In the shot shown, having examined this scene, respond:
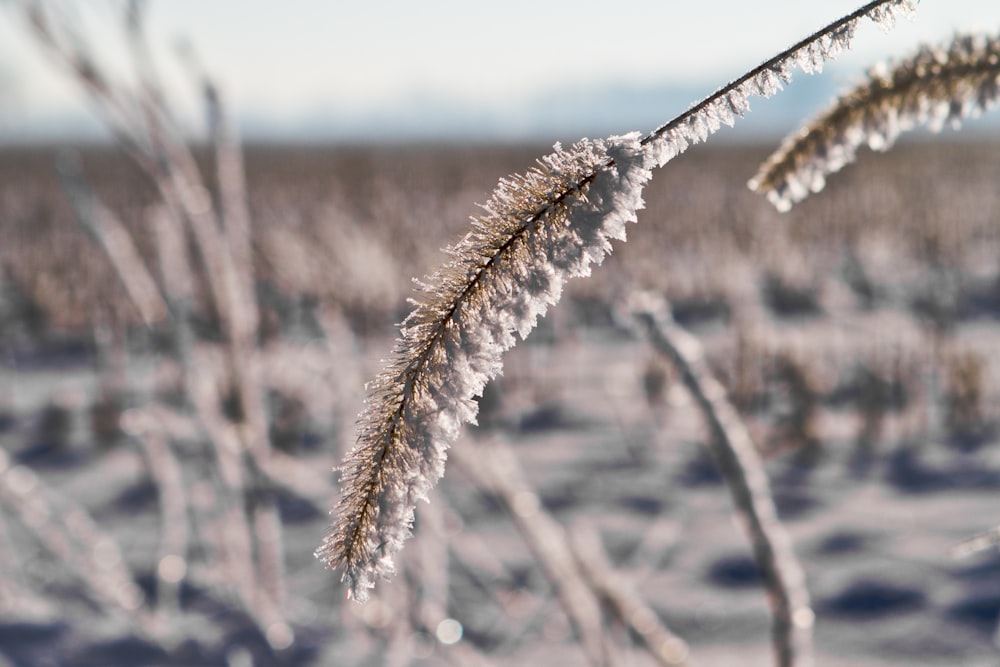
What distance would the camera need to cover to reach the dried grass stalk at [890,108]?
533mm

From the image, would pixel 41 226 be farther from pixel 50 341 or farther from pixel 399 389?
pixel 399 389

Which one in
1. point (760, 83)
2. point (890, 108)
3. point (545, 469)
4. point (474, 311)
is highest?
point (545, 469)

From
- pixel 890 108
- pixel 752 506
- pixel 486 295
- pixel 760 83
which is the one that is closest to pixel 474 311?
pixel 486 295

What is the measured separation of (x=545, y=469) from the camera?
3684 millimetres

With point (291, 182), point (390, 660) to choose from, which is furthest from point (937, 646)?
point (291, 182)

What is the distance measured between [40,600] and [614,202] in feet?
7.99

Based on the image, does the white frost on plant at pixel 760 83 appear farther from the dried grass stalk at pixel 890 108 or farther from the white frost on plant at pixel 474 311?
the dried grass stalk at pixel 890 108

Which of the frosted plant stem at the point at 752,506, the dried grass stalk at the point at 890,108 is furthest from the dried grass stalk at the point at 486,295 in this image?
the frosted plant stem at the point at 752,506

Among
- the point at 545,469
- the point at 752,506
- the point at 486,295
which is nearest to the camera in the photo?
the point at 486,295

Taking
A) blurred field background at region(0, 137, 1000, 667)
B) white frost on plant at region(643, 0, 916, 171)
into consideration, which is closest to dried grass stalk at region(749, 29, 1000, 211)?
white frost on plant at region(643, 0, 916, 171)

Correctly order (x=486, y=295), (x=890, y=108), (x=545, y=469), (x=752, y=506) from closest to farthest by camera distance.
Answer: (x=486, y=295), (x=890, y=108), (x=752, y=506), (x=545, y=469)

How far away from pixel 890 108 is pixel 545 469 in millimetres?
3206

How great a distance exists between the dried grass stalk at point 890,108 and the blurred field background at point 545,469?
280mm

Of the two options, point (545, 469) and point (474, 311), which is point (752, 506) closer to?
point (474, 311)
